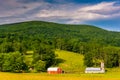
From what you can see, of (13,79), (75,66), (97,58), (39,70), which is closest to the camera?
(13,79)

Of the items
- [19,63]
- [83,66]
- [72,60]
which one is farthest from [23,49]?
[19,63]

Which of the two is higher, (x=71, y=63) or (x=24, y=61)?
(x=24, y=61)

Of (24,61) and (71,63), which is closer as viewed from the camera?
(24,61)

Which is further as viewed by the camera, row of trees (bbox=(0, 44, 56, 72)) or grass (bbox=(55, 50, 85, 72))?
grass (bbox=(55, 50, 85, 72))

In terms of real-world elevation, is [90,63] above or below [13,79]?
below

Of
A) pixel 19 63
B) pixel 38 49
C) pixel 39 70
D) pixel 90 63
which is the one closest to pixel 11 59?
pixel 19 63

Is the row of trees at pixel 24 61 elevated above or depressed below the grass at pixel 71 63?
above

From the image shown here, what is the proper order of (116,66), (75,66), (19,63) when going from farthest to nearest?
1. (116,66)
2. (75,66)
3. (19,63)

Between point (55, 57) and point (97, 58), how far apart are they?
3196 centimetres

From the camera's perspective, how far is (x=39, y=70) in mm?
140625

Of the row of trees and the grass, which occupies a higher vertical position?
the row of trees

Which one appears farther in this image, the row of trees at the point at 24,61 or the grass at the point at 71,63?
the grass at the point at 71,63

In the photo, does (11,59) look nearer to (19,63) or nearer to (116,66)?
(19,63)

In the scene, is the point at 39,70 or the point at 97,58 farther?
the point at 97,58
